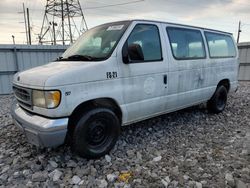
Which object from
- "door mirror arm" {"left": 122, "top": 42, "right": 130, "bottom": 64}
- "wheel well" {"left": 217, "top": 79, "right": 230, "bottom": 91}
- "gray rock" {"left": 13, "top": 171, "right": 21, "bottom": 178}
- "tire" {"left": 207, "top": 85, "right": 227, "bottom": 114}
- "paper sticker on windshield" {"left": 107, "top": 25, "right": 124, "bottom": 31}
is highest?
"paper sticker on windshield" {"left": 107, "top": 25, "right": 124, "bottom": 31}

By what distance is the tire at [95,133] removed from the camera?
10.1 ft

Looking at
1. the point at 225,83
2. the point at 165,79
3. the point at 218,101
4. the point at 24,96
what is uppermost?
the point at 165,79

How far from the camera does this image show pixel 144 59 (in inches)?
145

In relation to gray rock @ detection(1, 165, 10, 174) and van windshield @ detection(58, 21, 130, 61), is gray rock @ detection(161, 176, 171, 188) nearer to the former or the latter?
van windshield @ detection(58, 21, 130, 61)

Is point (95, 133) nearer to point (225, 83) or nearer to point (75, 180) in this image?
point (75, 180)

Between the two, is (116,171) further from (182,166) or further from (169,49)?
(169,49)

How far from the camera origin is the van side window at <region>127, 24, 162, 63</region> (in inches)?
144

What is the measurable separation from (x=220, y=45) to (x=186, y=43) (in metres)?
1.51

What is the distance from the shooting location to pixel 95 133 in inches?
130

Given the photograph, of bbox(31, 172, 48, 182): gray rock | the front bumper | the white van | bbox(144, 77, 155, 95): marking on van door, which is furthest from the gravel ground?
bbox(144, 77, 155, 95): marking on van door

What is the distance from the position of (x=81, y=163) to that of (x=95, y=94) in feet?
3.50

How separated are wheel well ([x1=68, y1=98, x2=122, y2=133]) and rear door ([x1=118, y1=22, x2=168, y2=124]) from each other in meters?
0.19

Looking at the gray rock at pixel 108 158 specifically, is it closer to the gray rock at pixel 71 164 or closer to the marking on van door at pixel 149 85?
the gray rock at pixel 71 164

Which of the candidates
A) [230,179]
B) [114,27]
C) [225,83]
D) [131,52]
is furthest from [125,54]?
[225,83]
